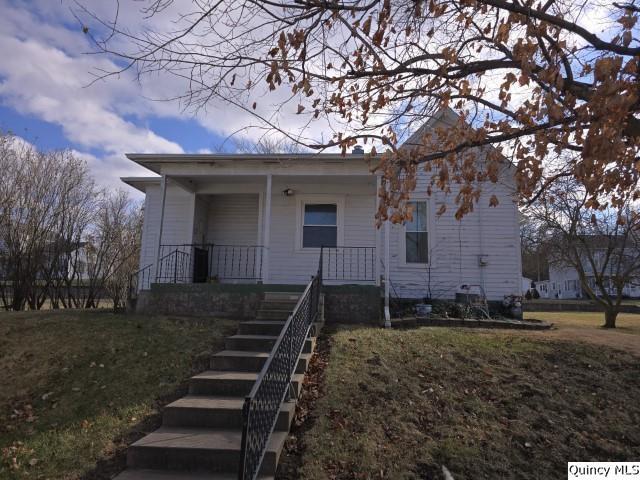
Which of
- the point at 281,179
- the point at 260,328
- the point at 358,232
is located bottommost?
the point at 260,328

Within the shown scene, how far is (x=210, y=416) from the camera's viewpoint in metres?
4.80

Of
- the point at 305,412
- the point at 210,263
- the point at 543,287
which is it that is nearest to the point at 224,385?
the point at 305,412

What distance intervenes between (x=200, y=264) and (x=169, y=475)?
8071 millimetres

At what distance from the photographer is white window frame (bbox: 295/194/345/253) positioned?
11492mm

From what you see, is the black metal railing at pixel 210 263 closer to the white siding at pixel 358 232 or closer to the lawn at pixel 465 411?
the white siding at pixel 358 232

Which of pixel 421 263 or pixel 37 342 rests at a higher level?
pixel 421 263

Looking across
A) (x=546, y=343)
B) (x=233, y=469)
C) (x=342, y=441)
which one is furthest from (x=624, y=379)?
(x=233, y=469)

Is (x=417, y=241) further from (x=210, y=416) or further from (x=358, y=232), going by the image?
(x=210, y=416)

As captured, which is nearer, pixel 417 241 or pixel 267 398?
pixel 267 398

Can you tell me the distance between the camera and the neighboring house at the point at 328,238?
37.5ft

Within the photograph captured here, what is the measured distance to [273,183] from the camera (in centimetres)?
1140

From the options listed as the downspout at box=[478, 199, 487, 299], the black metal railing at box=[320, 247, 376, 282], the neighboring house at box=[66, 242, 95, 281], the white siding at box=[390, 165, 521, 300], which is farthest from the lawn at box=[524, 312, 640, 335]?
the neighboring house at box=[66, 242, 95, 281]

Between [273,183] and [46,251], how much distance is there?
334 inches

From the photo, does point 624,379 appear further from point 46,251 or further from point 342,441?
point 46,251
